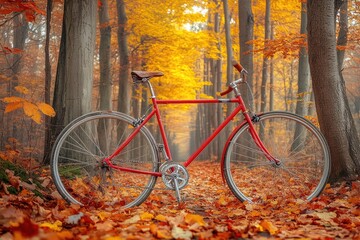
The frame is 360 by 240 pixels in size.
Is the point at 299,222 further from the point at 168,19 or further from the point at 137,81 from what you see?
the point at 168,19

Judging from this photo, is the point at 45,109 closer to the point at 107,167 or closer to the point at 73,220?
the point at 107,167

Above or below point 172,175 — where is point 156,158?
above

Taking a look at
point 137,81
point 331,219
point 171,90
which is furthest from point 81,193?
point 171,90

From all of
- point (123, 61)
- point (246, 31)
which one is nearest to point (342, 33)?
point (246, 31)

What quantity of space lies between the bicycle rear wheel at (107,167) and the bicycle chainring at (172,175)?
10 centimetres

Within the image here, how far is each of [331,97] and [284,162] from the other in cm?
113

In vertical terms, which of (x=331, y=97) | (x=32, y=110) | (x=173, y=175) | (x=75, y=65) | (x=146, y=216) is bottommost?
(x=146, y=216)

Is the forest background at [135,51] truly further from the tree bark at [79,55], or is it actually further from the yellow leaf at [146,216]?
the yellow leaf at [146,216]

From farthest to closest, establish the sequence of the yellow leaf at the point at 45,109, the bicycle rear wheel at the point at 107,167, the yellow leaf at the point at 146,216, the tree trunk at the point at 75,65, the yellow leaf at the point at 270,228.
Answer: the tree trunk at the point at 75,65 → the yellow leaf at the point at 45,109 → the bicycle rear wheel at the point at 107,167 → the yellow leaf at the point at 146,216 → the yellow leaf at the point at 270,228

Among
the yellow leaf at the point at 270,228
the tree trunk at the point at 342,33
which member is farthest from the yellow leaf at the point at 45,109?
the tree trunk at the point at 342,33

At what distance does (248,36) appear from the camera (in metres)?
10.8

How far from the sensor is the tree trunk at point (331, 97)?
4.22 m

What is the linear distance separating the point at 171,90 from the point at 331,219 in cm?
1436

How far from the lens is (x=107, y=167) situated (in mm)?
3586
